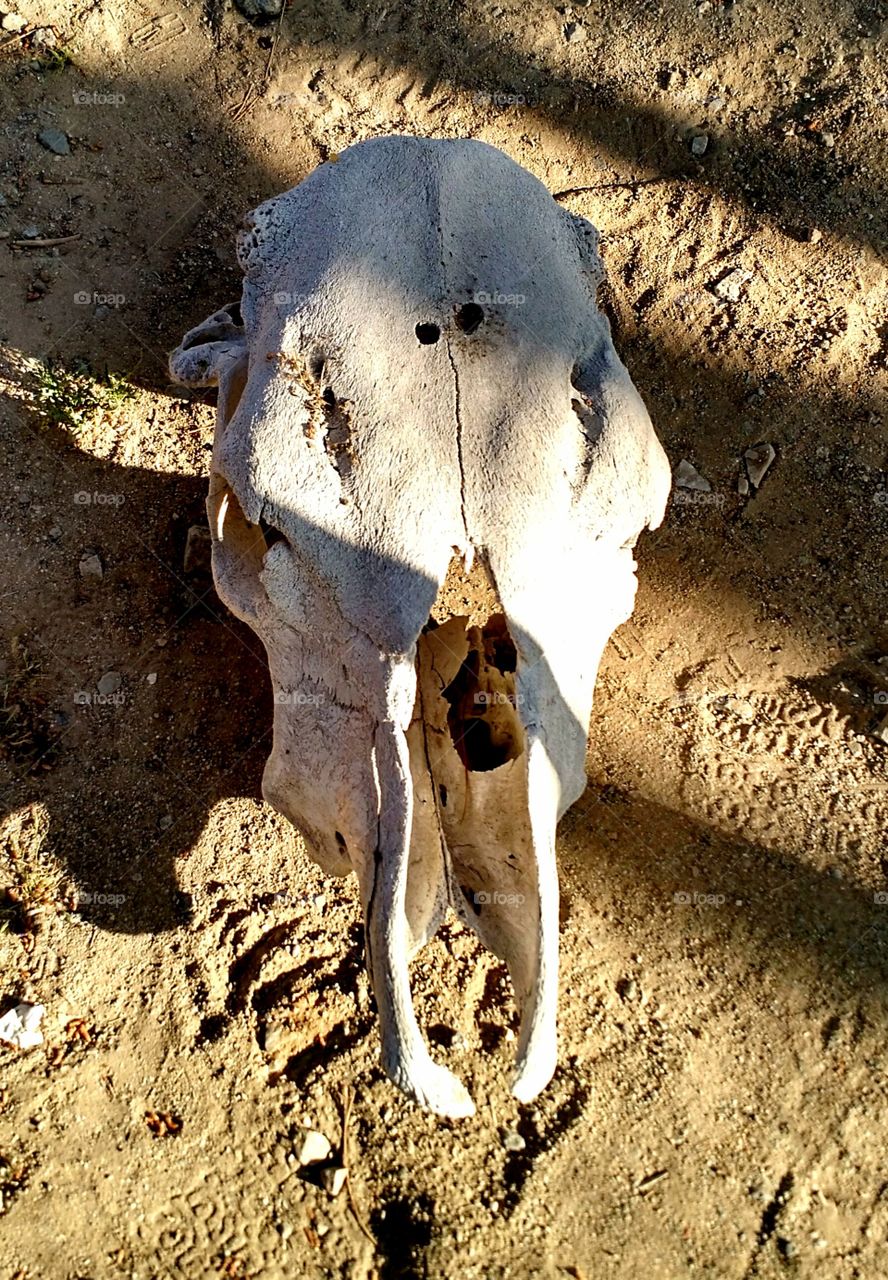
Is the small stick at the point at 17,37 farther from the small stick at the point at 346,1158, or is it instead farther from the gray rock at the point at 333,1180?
the gray rock at the point at 333,1180

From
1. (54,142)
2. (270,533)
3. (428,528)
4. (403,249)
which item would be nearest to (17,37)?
(54,142)

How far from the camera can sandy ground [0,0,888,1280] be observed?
12.7 ft

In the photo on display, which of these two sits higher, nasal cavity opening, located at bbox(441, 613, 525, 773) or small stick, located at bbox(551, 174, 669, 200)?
small stick, located at bbox(551, 174, 669, 200)

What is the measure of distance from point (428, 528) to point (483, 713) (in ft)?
2.77

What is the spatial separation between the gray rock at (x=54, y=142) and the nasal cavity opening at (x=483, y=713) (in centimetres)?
405

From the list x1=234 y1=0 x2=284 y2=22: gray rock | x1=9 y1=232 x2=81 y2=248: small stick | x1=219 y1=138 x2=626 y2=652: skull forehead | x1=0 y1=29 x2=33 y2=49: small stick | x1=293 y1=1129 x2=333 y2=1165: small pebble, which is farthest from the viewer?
x1=234 y1=0 x2=284 y2=22: gray rock

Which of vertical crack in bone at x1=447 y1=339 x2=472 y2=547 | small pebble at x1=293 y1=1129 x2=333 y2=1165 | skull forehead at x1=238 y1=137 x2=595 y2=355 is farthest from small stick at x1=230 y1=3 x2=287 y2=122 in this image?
small pebble at x1=293 y1=1129 x2=333 y2=1165

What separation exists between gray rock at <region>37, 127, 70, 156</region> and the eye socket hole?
3443mm

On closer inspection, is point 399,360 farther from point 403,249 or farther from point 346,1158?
point 346,1158

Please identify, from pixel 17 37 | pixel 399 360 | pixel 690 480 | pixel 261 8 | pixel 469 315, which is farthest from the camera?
pixel 261 8

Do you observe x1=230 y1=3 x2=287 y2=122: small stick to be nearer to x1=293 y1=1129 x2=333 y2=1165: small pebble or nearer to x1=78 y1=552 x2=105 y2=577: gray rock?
x1=78 y1=552 x2=105 y2=577: gray rock

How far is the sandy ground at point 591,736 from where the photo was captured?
388 cm

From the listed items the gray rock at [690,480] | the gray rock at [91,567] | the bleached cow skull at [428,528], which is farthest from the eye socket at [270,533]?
the gray rock at [690,480]

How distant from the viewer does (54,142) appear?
571 cm
